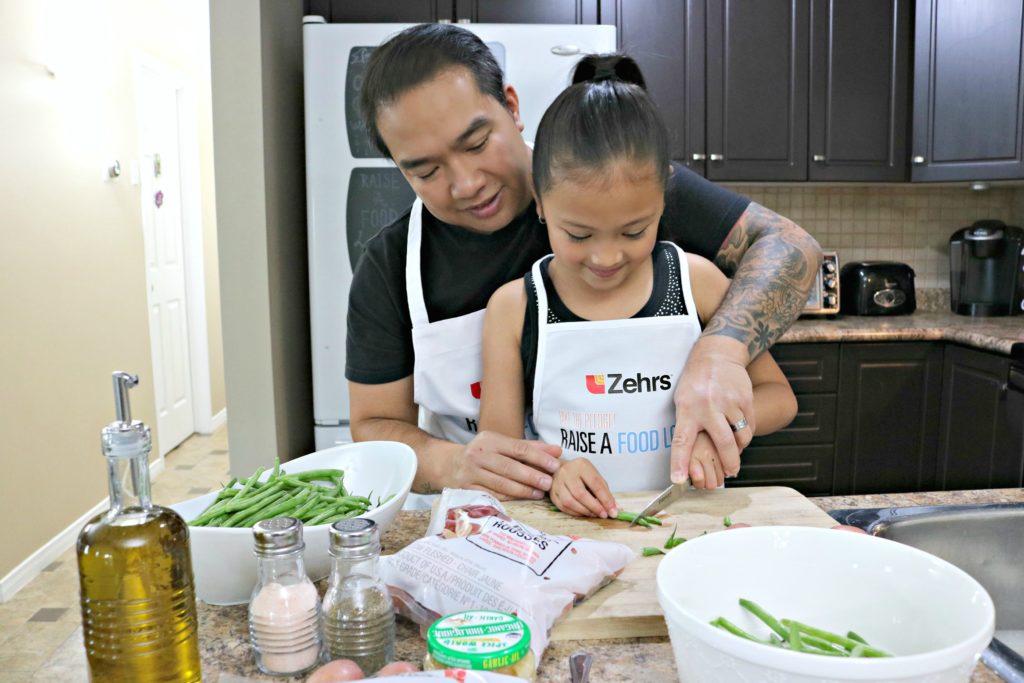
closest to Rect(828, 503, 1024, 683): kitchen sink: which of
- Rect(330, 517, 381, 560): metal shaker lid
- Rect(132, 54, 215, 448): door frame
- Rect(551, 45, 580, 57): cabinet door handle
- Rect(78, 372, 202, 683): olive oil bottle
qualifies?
Rect(330, 517, 381, 560): metal shaker lid

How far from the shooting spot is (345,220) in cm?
289

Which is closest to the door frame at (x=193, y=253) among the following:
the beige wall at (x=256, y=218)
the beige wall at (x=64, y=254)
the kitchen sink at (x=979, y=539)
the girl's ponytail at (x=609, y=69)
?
the beige wall at (x=64, y=254)

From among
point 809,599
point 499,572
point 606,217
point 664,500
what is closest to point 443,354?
point 606,217

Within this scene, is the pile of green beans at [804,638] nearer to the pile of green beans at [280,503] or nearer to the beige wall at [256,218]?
the pile of green beans at [280,503]

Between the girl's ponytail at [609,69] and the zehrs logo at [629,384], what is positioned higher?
the girl's ponytail at [609,69]

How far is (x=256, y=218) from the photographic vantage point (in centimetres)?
283

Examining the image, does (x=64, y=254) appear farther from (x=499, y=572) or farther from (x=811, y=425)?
(x=499, y=572)

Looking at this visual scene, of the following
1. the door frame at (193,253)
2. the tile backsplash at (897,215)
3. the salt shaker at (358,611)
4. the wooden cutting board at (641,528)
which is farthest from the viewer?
the door frame at (193,253)

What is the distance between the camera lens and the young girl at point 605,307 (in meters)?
1.18

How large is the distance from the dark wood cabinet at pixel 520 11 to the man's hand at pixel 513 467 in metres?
2.40

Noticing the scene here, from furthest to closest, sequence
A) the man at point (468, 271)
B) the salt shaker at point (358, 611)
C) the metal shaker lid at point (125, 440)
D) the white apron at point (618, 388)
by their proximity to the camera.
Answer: the white apron at point (618, 388) < the man at point (468, 271) < the salt shaker at point (358, 611) < the metal shaker lid at point (125, 440)

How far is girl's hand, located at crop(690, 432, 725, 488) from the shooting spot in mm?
1095

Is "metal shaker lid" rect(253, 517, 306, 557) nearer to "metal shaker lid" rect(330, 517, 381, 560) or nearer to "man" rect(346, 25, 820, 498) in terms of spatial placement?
"metal shaker lid" rect(330, 517, 381, 560)

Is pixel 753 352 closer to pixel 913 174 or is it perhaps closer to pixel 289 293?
pixel 289 293
